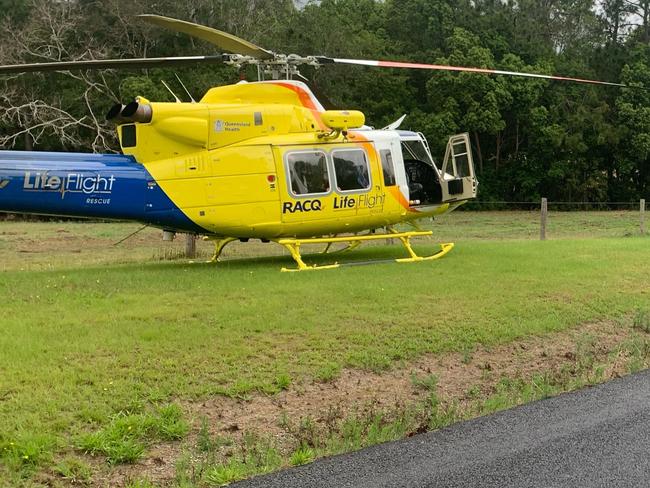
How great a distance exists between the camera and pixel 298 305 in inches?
310

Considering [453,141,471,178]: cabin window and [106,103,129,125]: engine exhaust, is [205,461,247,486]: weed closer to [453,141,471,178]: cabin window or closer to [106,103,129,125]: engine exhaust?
[106,103,129,125]: engine exhaust

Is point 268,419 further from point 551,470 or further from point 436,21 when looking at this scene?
point 436,21

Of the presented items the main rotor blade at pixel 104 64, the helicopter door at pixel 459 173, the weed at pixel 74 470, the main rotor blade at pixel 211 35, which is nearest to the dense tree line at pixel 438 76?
the helicopter door at pixel 459 173

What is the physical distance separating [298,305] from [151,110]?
4.10m

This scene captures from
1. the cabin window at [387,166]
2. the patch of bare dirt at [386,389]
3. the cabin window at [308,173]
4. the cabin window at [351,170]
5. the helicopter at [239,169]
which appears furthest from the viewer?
the cabin window at [387,166]

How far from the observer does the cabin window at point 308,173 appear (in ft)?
34.4

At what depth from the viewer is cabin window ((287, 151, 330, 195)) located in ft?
34.4

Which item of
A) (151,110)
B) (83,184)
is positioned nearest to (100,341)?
(83,184)

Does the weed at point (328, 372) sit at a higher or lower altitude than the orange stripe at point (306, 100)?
Answer: lower

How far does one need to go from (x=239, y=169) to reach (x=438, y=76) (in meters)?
30.3

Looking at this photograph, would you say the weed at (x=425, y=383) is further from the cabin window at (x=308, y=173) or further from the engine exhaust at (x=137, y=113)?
the engine exhaust at (x=137, y=113)

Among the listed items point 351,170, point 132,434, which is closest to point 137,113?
point 351,170

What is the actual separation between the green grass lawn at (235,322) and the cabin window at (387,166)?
5.32 feet

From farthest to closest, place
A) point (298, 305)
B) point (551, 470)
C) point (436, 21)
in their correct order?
point (436, 21)
point (298, 305)
point (551, 470)
